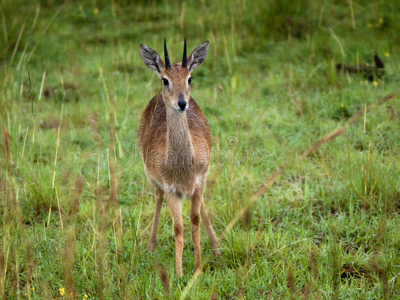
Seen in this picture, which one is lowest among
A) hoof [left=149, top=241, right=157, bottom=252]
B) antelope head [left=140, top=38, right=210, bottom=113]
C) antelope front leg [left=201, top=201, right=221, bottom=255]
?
hoof [left=149, top=241, right=157, bottom=252]

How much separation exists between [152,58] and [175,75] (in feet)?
1.05

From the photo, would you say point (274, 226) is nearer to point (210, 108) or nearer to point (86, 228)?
point (86, 228)

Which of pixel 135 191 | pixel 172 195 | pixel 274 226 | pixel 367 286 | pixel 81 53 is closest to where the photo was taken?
pixel 367 286

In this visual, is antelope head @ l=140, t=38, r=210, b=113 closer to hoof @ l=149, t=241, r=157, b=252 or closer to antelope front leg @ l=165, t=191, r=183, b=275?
antelope front leg @ l=165, t=191, r=183, b=275

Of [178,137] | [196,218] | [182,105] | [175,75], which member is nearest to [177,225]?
[196,218]

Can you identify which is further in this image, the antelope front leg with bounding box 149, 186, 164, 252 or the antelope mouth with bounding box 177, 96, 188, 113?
the antelope front leg with bounding box 149, 186, 164, 252

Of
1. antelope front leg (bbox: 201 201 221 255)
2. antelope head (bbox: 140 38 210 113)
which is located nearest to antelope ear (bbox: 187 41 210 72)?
antelope head (bbox: 140 38 210 113)

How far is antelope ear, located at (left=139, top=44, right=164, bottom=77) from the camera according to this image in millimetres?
3811

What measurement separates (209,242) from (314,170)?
4.27 ft

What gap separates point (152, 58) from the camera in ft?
12.7

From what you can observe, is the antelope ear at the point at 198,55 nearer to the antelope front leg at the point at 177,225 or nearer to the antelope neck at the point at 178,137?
the antelope neck at the point at 178,137

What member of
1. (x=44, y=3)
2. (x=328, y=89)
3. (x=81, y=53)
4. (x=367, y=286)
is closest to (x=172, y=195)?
(x=367, y=286)

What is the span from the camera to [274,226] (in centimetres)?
404

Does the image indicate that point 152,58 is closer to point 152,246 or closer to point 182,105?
point 182,105
